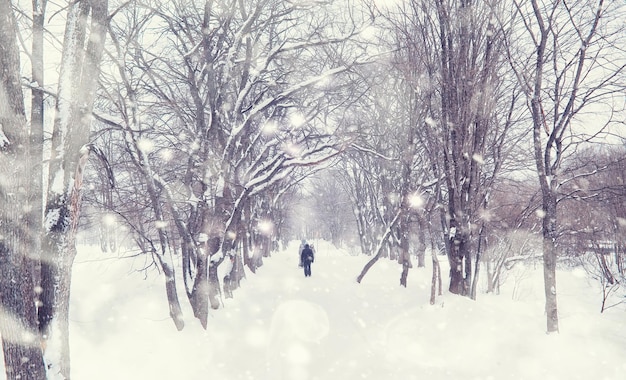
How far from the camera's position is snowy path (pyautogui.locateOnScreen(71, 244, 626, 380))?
557cm

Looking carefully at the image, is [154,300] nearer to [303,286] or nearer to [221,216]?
[221,216]

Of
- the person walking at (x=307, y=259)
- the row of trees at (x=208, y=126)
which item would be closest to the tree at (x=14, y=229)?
the row of trees at (x=208, y=126)

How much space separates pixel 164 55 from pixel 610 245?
23.2 m

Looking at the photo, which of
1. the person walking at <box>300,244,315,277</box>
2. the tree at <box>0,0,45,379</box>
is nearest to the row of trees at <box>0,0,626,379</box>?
the tree at <box>0,0,45,379</box>

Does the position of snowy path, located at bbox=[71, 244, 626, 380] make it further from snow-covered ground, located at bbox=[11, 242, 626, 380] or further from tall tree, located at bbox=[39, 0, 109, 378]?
tall tree, located at bbox=[39, 0, 109, 378]

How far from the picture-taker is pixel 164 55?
10.6 metres

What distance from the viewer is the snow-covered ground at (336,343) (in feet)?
18.3

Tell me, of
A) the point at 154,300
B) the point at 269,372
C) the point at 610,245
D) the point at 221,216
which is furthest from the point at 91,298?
the point at 610,245

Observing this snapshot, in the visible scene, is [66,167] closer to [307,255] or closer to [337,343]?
[337,343]

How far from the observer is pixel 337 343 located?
24.1 feet

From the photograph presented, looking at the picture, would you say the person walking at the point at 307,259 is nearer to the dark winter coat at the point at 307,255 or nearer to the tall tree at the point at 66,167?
the dark winter coat at the point at 307,255

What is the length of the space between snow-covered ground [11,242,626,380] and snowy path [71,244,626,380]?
0.06ft

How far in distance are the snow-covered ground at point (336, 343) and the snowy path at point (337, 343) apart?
0.06 ft

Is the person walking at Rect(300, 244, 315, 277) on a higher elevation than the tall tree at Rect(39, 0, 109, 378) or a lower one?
lower
